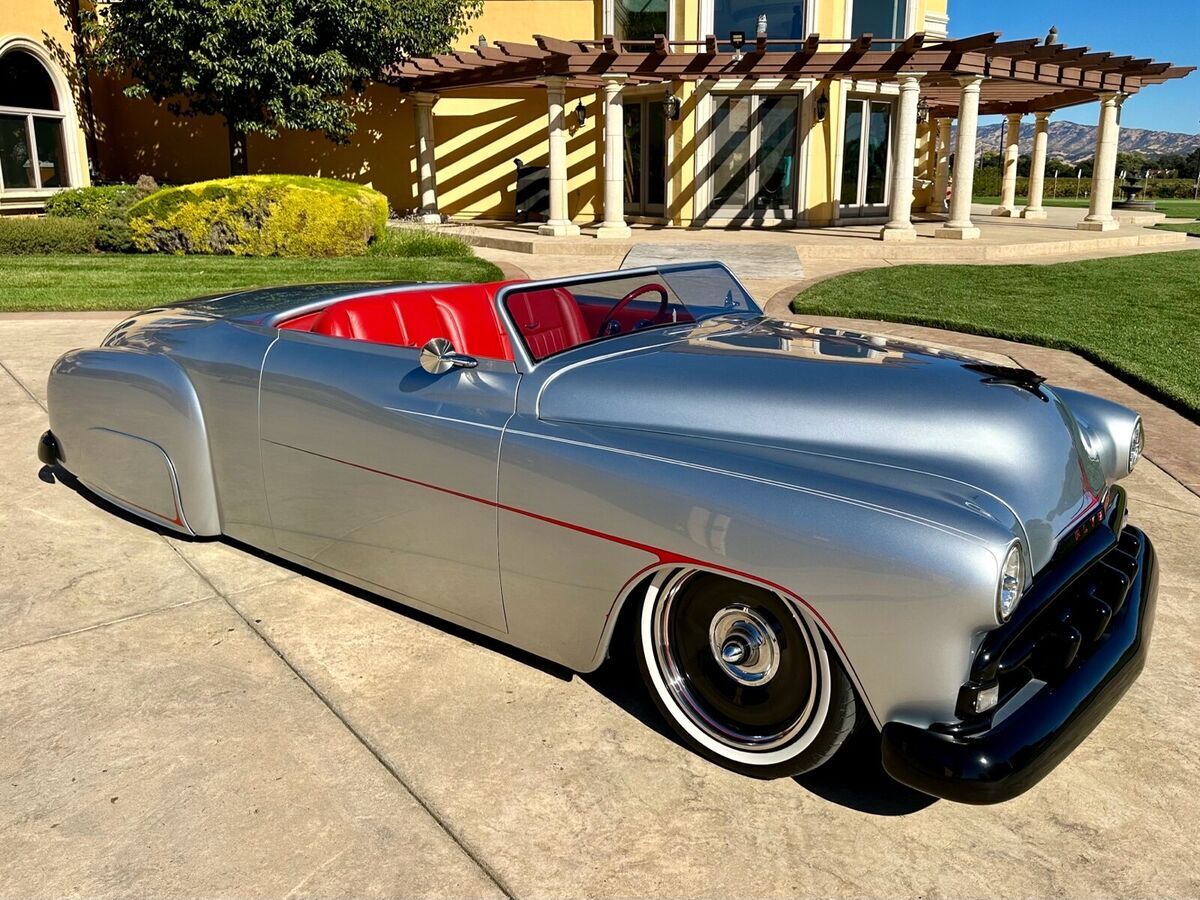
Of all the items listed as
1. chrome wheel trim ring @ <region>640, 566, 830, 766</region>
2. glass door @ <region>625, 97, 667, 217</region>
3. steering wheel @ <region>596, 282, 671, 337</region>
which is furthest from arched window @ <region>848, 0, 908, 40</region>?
chrome wheel trim ring @ <region>640, 566, 830, 766</region>

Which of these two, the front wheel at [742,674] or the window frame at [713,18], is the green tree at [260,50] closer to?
the window frame at [713,18]

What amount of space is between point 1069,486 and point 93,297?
1064 cm

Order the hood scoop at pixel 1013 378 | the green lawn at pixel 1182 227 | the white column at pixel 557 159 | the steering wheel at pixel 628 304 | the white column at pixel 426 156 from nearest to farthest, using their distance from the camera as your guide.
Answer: the hood scoop at pixel 1013 378 → the steering wheel at pixel 628 304 → the white column at pixel 557 159 → the white column at pixel 426 156 → the green lawn at pixel 1182 227

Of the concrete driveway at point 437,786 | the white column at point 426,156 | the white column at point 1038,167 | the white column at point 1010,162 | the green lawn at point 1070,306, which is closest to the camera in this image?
the concrete driveway at point 437,786

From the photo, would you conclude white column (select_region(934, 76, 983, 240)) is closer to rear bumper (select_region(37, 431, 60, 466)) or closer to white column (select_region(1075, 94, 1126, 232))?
white column (select_region(1075, 94, 1126, 232))

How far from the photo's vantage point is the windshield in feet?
10.9

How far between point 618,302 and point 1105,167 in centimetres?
2126

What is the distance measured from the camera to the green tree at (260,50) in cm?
1794

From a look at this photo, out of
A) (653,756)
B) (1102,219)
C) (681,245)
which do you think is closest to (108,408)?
(653,756)

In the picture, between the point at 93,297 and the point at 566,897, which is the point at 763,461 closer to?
the point at 566,897

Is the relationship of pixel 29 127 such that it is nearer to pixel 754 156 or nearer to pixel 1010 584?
pixel 754 156

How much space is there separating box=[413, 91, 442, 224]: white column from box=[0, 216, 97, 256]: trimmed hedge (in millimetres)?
7698

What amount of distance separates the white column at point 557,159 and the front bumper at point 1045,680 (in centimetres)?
1599

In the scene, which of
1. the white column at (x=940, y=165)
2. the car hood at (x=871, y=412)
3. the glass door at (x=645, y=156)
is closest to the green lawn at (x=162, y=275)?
the glass door at (x=645, y=156)
